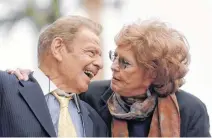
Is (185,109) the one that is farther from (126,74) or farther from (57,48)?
(57,48)

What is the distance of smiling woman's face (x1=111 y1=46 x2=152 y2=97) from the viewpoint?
287 cm

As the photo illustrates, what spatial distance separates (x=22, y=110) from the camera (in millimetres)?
2396

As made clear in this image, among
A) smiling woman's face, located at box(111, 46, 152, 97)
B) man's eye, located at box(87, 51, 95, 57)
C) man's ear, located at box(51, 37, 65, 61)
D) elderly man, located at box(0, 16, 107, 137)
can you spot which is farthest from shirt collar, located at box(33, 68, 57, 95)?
smiling woman's face, located at box(111, 46, 152, 97)

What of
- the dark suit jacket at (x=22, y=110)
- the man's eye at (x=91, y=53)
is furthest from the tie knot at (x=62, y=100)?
the man's eye at (x=91, y=53)

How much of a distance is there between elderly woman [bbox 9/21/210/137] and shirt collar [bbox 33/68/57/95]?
454mm

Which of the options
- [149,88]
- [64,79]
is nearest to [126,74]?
[149,88]

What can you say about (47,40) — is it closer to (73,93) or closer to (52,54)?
(52,54)

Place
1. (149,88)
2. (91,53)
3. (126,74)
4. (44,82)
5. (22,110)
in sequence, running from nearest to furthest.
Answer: (22,110)
(44,82)
(91,53)
(126,74)
(149,88)

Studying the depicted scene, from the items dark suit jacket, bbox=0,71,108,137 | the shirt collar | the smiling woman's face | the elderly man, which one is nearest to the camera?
dark suit jacket, bbox=0,71,108,137

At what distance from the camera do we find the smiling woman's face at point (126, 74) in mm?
2865

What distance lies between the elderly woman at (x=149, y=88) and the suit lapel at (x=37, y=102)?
58 cm

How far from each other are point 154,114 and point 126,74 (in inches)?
13.0

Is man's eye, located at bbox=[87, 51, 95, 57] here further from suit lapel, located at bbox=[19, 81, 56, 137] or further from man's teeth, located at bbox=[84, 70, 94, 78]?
suit lapel, located at bbox=[19, 81, 56, 137]

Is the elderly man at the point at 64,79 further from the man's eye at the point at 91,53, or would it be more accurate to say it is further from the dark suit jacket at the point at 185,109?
the dark suit jacket at the point at 185,109
